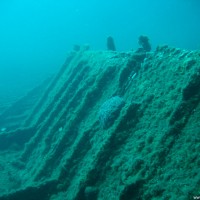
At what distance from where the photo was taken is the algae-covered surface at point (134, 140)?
4.35m

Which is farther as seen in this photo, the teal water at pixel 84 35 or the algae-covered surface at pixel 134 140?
the teal water at pixel 84 35

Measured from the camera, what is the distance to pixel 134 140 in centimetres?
562

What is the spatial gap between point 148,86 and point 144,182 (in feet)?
9.05

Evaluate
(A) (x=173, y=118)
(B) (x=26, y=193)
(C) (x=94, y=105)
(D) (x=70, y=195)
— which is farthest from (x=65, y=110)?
(A) (x=173, y=118)

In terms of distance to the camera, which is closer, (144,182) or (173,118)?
(144,182)

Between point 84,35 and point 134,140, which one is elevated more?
point 84,35

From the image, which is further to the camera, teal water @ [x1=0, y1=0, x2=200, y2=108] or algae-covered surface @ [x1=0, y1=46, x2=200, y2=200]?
teal water @ [x1=0, y1=0, x2=200, y2=108]

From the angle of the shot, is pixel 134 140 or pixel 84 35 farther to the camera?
pixel 84 35

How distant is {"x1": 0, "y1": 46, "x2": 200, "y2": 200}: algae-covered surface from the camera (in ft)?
14.3

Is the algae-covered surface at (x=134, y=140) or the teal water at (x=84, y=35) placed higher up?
the teal water at (x=84, y=35)

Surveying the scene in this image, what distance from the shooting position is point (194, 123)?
15.1 feet

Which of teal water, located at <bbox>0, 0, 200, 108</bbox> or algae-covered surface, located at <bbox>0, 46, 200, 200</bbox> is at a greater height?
teal water, located at <bbox>0, 0, 200, 108</bbox>

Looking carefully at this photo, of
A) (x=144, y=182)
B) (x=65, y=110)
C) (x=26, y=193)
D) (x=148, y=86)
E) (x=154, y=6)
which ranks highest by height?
(x=154, y=6)

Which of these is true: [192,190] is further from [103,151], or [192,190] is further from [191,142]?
[103,151]
